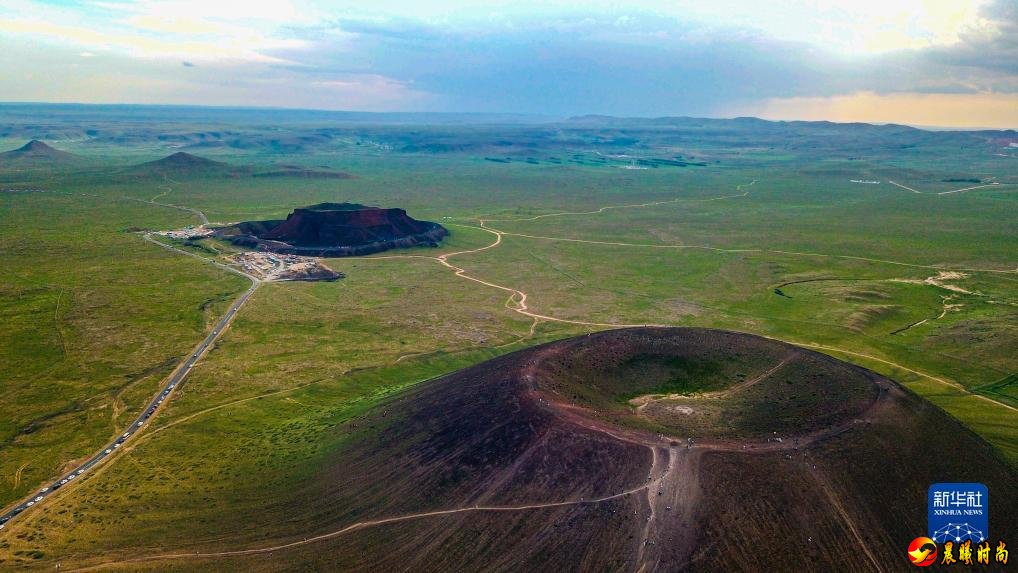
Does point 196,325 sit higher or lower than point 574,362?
lower

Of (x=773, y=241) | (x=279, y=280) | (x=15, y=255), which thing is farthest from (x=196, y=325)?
(x=773, y=241)

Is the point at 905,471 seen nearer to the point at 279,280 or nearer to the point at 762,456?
the point at 762,456

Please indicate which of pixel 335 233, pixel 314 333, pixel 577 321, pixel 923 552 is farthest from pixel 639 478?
pixel 335 233

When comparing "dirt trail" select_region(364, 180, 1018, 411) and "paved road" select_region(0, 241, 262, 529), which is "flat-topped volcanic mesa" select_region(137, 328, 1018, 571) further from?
"dirt trail" select_region(364, 180, 1018, 411)

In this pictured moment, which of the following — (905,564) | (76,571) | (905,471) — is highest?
(905,471)

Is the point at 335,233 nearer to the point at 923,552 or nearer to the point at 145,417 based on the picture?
the point at 145,417

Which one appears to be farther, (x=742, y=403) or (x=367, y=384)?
(x=367, y=384)

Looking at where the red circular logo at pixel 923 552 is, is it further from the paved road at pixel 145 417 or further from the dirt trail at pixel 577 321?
the paved road at pixel 145 417

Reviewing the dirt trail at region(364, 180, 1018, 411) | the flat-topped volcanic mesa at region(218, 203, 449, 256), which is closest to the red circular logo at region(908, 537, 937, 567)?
the dirt trail at region(364, 180, 1018, 411)

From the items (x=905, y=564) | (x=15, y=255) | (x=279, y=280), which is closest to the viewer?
(x=905, y=564)
